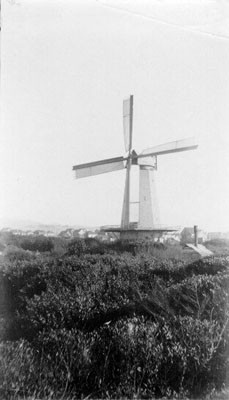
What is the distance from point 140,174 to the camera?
76.6 ft

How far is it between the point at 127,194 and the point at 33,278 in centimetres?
1271

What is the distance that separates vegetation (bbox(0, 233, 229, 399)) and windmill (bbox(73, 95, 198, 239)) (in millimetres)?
13157

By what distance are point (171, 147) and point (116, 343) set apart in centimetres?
1629

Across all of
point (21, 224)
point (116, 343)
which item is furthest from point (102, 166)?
point (116, 343)

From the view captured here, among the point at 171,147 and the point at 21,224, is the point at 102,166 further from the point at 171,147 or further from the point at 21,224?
the point at 21,224

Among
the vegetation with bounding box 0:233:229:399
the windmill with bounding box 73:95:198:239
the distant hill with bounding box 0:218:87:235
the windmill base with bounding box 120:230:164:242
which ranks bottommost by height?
the vegetation with bounding box 0:233:229:399

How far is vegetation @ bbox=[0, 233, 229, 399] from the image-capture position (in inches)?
187

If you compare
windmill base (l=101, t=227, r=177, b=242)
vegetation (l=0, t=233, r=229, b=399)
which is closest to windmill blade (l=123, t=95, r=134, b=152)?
windmill base (l=101, t=227, r=177, b=242)

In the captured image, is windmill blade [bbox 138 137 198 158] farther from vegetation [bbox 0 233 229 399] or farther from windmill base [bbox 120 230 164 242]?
vegetation [bbox 0 233 229 399]

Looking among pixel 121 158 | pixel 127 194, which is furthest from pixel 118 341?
pixel 121 158

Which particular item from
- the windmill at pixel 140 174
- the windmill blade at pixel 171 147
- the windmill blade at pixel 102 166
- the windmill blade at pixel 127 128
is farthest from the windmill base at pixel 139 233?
the windmill blade at pixel 127 128

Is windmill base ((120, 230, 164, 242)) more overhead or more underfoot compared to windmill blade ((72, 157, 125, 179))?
more underfoot

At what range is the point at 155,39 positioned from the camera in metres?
7.59

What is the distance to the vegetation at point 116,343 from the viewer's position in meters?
4.76
